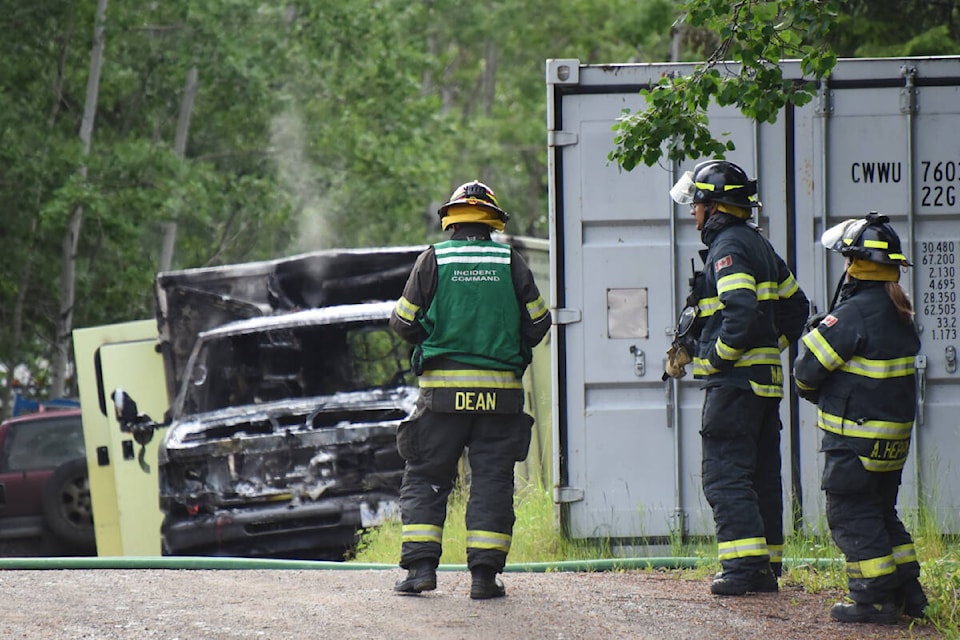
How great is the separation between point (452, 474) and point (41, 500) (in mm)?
8377

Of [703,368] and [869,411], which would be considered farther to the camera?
[703,368]

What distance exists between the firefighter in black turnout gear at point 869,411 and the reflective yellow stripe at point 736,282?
1.52ft

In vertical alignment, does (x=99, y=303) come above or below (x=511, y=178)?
below

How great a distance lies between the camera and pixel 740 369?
270 inches

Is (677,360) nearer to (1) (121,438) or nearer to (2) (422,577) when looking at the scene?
(2) (422,577)

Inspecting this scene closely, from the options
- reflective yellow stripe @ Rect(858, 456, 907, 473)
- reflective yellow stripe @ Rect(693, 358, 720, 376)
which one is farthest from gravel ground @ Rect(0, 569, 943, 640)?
reflective yellow stripe @ Rect(693, 358, 720, 376)

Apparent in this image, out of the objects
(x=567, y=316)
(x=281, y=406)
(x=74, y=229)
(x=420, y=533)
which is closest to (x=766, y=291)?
(x=567, y=316)

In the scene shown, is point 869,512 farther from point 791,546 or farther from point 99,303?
point 99,303

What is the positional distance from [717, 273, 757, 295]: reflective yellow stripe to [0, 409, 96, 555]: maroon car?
8727 mm

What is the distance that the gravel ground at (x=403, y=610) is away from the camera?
6.07 metres

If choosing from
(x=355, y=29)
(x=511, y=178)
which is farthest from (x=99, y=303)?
(x=511, y=178)

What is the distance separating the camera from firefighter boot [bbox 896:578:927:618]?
635 centimetres

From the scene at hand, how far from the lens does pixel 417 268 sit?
6922mm

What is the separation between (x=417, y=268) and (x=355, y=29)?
60.6 ft
